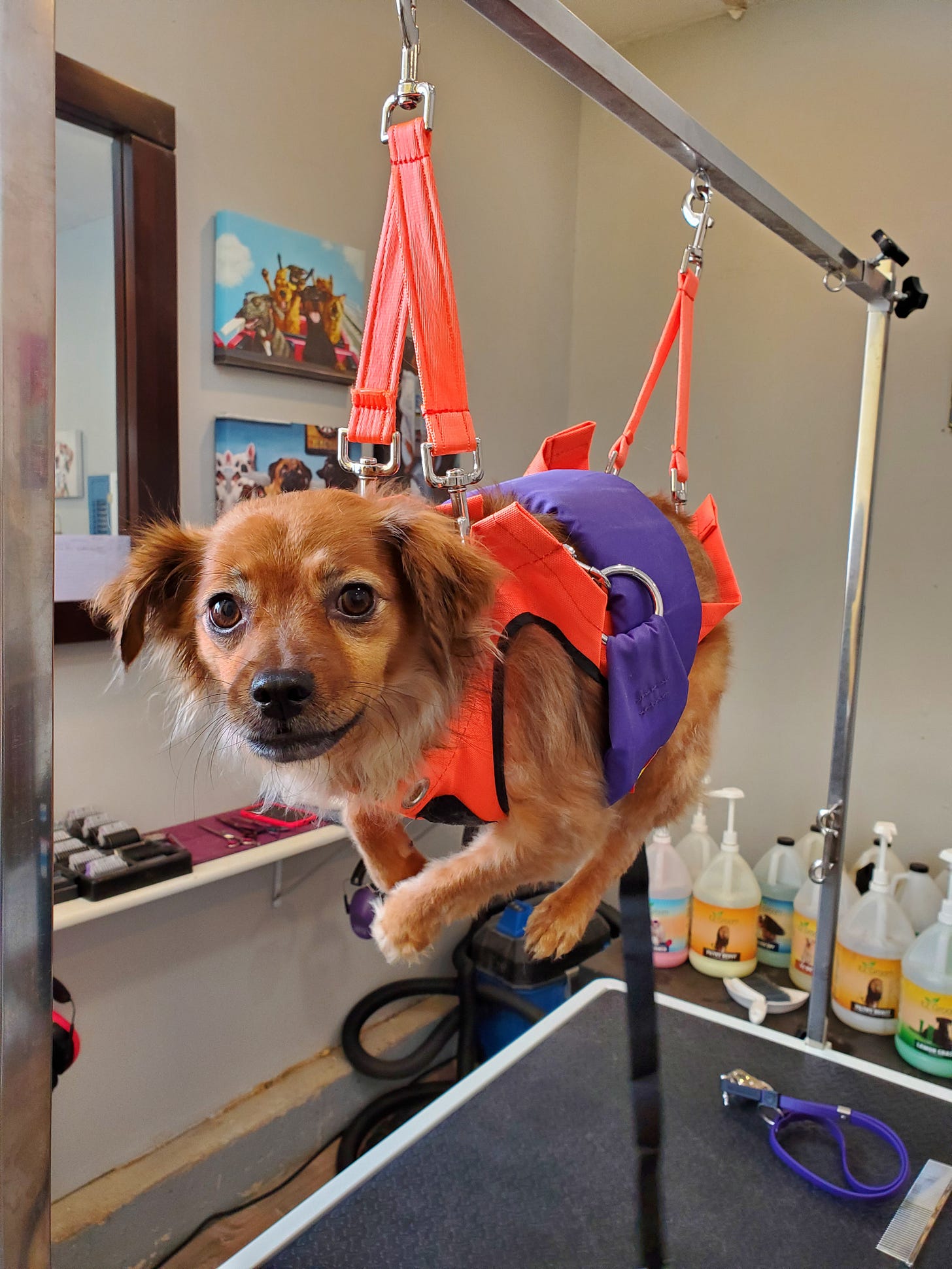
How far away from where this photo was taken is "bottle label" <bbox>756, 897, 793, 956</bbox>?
6.71 feet

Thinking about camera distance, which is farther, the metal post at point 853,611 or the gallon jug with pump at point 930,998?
the gallon jug with pump at point 930,998

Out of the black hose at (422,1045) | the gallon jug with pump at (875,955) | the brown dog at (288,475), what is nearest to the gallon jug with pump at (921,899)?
the gallon jug with pump at (875,955)

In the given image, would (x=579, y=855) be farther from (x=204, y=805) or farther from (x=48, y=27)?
(x=204, y=805)

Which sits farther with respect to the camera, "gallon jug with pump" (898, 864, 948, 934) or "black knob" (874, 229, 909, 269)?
"gallon jug with pump" (898, 864, 948, 934)

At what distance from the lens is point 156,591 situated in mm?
646

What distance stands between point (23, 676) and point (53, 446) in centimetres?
12

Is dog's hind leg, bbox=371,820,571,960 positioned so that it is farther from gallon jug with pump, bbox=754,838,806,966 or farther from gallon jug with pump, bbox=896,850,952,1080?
gallon jug with pump, bbox=754,838,806,966

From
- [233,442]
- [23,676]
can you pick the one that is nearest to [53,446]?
[23,676]

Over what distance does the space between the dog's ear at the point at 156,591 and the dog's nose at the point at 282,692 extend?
0.14 metres

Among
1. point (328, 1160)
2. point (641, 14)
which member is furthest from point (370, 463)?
point (641, 14)

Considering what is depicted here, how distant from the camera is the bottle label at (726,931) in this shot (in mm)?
2000

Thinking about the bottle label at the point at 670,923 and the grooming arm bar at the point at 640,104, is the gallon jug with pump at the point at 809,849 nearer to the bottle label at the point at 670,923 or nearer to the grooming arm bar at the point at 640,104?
the bottle label at the point at 670,923

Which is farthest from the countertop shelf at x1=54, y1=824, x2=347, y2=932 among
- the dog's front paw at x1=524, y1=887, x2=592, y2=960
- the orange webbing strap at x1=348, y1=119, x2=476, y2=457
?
the orange webbing strap at x1=348, y1=119, x2=476, y2=457

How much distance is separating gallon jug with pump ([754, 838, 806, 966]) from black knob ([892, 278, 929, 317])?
1206mm
